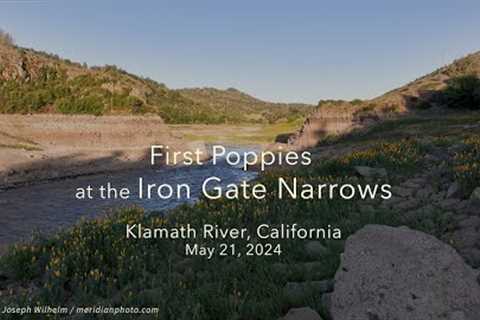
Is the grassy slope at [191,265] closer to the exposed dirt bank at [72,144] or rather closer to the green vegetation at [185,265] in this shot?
the green vegetation at [185,265]

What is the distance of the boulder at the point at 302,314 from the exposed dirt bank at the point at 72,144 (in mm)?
27205

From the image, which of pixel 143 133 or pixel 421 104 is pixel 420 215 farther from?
pixel 143 133

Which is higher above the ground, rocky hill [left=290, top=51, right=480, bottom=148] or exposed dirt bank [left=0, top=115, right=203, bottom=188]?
rocky hill [left=290, top=51, right=480, bottom=148]

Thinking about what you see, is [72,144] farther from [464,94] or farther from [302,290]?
[302,290]

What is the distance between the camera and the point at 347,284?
514 cm

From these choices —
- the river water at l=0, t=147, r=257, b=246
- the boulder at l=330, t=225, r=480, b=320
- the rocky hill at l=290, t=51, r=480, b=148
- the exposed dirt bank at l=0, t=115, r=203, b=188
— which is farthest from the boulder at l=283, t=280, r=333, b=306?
the rocky hill at l=290, t=51, r=480, b=148

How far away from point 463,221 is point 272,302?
405 cm

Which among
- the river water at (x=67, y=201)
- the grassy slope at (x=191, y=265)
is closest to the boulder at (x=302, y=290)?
the grassy slope at (x=191, y=265)

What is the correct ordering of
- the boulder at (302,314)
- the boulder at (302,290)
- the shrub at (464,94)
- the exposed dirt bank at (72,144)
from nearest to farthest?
1. the boulder at (302,314)
2. the boulder at (302,290)
3. the exposed dirt bank at (72,144)
4. the shrub at (464,94)

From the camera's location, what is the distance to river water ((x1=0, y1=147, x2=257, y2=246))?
18.4m

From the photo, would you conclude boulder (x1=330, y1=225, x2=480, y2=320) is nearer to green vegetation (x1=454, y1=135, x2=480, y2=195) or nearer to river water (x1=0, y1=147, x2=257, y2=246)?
green vegetation (x1=454, y1=135, x2=480, y2=195)

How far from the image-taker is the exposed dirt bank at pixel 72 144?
3297 cm

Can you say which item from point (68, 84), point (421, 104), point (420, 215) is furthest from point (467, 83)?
point (68, 84)

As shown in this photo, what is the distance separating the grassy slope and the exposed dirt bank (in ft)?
71.9
